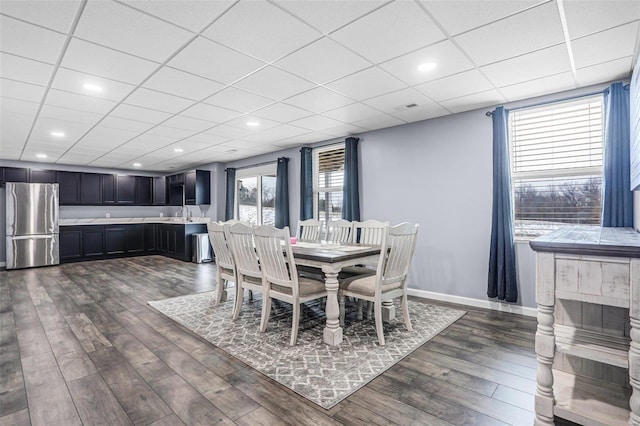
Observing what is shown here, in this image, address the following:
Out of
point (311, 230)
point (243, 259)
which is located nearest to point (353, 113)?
point (311, 230)

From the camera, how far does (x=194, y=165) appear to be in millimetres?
8453

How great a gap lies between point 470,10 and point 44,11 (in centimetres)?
258

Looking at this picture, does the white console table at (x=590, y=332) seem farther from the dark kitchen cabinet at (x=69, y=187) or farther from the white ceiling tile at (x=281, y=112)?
the dark kitchen cabinet at (x=69, y=187)

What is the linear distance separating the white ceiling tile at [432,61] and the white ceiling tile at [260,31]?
818 millimetres

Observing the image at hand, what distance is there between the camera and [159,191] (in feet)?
30.7

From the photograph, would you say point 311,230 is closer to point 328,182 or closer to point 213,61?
point 328,182

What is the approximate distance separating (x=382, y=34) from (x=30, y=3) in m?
2.13

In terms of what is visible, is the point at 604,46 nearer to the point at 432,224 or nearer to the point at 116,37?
the point at 432,224

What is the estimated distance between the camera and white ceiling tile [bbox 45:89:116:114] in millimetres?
3256

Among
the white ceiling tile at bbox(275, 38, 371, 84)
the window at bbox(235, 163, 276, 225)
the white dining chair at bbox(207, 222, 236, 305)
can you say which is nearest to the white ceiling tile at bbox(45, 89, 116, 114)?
the white dining chair at bbox(207, 222, 236, 305)

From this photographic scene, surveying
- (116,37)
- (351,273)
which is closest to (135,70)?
(116,37)

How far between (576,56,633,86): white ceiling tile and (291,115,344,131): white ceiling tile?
2632 millimetres

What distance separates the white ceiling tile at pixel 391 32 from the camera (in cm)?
200

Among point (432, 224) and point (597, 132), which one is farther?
point (432, 224)
